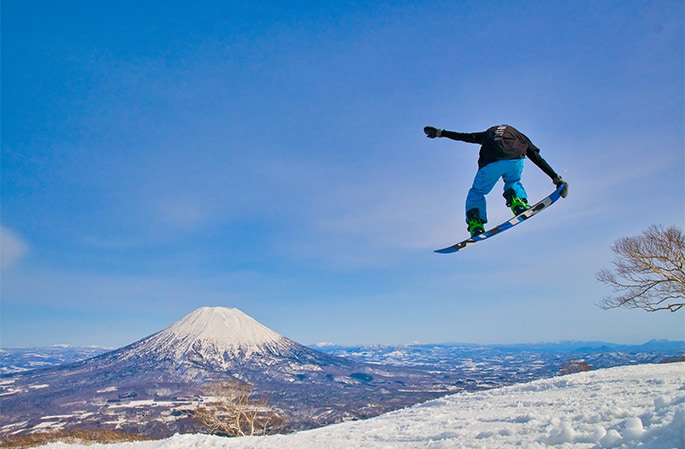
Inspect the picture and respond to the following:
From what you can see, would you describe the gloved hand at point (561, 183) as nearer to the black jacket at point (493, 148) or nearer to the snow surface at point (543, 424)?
the black jacket at point (493, 148)

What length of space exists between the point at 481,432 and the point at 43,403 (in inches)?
8156

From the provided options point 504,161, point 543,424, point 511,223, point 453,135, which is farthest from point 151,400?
point 504,161

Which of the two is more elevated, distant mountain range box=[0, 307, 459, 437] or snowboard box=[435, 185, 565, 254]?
Answer: snowboard box=[435, 185, 565, 254]

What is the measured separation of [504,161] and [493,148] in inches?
13.0

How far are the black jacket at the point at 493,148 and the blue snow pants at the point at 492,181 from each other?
0.42ft

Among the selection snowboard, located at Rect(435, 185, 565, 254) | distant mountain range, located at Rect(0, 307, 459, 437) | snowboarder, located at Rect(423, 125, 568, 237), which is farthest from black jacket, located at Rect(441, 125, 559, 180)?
distant mountain range, located at Rect(0, 307, 459, 437)

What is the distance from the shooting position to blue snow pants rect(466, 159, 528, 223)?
22.3 feet

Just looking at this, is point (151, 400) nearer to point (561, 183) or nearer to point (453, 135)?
point (453, 135)

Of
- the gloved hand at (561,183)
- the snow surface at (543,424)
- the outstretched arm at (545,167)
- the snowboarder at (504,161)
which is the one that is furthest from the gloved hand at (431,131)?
the snow surface at (543,424)

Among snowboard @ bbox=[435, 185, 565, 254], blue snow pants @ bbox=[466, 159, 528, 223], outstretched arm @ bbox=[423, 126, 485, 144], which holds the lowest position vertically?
snowboard @ bbox=[435, 185, 565, 254]

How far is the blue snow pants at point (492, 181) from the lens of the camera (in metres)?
6.79

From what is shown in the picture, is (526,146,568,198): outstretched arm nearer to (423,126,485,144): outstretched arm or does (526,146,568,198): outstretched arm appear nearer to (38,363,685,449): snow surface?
(423,126,485,144): outstretched arm

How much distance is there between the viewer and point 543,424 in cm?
536

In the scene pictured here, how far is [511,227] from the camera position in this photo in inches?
321
